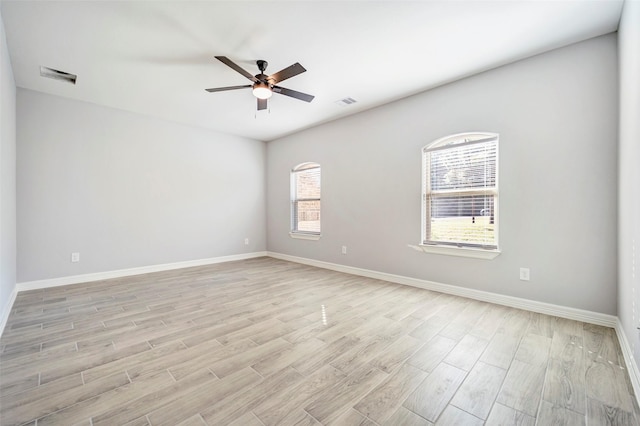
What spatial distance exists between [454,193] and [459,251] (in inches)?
30.0

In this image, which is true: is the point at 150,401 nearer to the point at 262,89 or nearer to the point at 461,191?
the point at 262,89

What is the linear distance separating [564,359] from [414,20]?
3008 millimetres

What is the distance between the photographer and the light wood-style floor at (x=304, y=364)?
1.47 meters

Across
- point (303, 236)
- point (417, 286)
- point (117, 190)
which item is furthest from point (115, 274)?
point (417, 286)

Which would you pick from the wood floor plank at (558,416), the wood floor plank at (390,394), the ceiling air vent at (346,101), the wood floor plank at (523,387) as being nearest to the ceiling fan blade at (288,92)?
the ceiling air vent at (346,101)

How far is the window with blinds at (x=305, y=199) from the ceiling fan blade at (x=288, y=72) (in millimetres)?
2617

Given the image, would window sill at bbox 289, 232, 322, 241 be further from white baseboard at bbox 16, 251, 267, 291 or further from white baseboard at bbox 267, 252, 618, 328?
white baseboard at bbox 16, 251, 267, 291

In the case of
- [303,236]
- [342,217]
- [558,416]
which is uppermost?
[342,217]

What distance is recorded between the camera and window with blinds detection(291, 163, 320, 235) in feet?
18.2

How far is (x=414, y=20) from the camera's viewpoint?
2.41 meters

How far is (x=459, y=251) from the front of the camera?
3.46m

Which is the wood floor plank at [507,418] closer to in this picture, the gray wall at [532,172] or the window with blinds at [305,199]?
the gray wall at [532,172]

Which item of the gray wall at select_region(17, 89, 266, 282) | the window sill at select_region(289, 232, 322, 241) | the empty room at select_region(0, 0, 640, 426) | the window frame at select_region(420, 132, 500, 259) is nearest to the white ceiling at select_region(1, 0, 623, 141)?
the empty room at select_region(0, 0, 640, 426)

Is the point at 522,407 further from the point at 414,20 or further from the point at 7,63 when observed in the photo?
the point at 7,63
